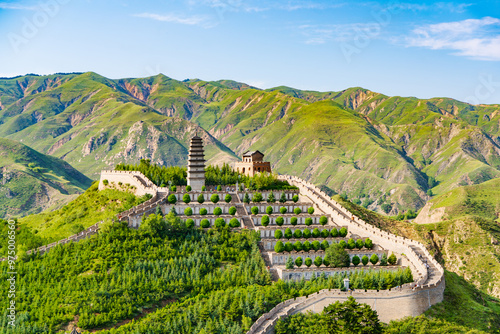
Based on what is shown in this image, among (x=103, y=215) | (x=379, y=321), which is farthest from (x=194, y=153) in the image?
(x=379, y=321)

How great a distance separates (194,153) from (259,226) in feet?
75.2

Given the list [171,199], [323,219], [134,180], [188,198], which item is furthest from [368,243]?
[134,180]

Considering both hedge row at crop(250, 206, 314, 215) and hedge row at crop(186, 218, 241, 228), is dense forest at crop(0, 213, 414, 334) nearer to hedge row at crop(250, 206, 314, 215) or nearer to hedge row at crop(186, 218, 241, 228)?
hedge row at crop(186, 218, 241, 228)

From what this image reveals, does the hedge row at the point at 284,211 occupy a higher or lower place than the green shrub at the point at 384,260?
higher

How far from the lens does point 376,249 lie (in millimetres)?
84000

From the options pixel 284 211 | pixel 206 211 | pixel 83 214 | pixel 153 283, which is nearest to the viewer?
pixel 153 283

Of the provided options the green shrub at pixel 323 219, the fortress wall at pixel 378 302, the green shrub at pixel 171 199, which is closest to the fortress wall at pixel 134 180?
the green shrub at pixel 171 199

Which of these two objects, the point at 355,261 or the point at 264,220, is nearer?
the point at 355,261

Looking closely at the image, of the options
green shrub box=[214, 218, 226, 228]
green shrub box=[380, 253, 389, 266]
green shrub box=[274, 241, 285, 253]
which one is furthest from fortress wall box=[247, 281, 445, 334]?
green shrub box=[214, 218, 226, 228]

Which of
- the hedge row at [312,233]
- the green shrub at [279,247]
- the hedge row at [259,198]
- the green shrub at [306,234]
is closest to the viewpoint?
the green shrub at [279,247]

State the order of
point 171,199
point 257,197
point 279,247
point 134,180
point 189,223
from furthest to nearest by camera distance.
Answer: point 134,180
point 257,197
point 171,199
point 189,223
point 279,247

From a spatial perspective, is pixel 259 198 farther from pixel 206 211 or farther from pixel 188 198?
pixel 188 198

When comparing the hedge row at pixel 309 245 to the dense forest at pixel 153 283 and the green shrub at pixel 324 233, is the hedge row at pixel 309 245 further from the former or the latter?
the green shrub at pixel 324 233

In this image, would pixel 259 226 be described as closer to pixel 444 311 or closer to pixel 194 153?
pixel 194 153
